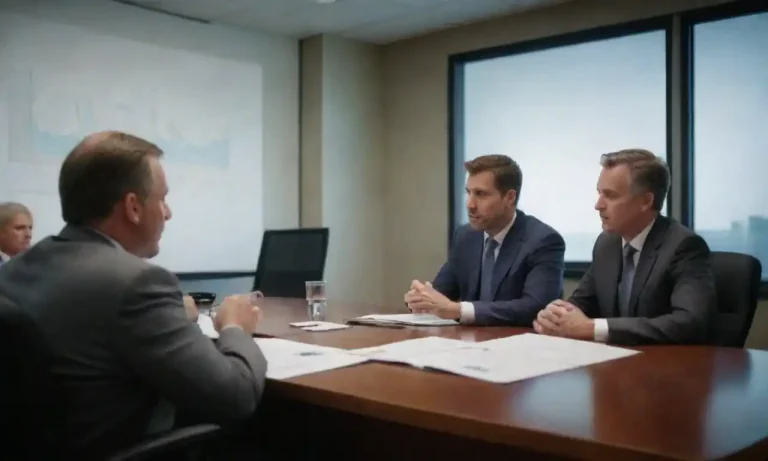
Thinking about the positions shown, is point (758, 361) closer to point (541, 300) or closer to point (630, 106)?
point (541, 300)

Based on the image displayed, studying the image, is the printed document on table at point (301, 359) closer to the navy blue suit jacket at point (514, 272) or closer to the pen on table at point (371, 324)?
the pen on table at point (371, 324)

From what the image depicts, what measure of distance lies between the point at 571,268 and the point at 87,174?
155 inches

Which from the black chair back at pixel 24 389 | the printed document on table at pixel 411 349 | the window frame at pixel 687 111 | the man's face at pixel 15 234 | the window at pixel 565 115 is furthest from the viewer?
the window at pixel 565 115

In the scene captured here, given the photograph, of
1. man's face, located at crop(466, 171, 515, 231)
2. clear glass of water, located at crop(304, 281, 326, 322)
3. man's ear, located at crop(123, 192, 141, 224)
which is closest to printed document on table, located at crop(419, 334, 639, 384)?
man's ear, located at crop(123, 192, 141, 224)

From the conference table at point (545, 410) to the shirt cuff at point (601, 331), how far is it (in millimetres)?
127

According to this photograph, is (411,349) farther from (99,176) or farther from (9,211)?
(9,211)

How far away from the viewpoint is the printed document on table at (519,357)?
1.48 m

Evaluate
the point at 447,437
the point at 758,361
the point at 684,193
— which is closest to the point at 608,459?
the point at 447,437

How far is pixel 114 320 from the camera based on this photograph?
126cm

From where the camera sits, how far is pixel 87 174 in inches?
54.4

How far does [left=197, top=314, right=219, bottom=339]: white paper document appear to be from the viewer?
6.95 feet

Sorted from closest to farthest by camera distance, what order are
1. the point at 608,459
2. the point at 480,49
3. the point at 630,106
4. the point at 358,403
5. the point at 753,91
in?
the point at 608,459, the point at 358,403, the point at 753,91, the point at 630,106, the point at 480,49

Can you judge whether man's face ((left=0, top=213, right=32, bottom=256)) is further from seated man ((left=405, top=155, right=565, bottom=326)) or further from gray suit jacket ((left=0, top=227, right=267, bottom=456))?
gray suit jacket ((left=0, top=227, right=267, bottom=456))

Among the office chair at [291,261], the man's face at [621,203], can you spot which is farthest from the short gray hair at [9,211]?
the man's face at [621,203]
